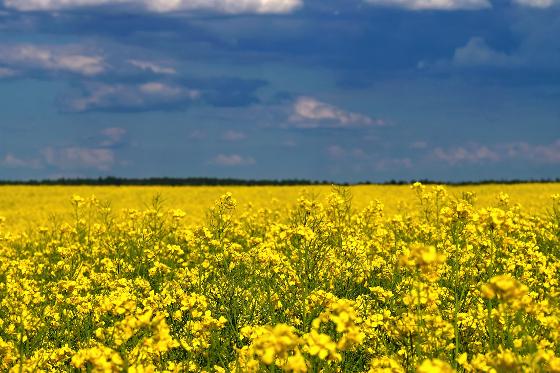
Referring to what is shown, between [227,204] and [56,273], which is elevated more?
[227,204]

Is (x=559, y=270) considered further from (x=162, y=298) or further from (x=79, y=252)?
(x=79, y=252)

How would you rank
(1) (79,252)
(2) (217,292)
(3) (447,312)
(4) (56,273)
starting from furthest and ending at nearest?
(1) (79,252), (4) (56,273), (2) (217,292), (3) (447,312)

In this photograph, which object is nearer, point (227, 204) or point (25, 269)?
point (227, 204)

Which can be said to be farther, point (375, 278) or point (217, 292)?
point (375, 278)

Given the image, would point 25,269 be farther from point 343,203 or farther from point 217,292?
point 343,203

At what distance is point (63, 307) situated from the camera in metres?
8.86

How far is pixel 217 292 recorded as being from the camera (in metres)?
8.52

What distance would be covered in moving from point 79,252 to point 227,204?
5.47 meters

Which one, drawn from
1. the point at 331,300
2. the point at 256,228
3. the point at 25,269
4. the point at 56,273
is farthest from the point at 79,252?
the point at 331,300

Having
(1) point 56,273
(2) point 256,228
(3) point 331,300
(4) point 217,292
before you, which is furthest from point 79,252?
(3) point 331,300

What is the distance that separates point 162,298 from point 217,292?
82 cm

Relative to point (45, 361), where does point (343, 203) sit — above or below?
above

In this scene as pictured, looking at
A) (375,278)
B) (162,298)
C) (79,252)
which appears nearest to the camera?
(162,298)

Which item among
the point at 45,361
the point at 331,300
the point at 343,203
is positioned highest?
Result: the point at 343,203
